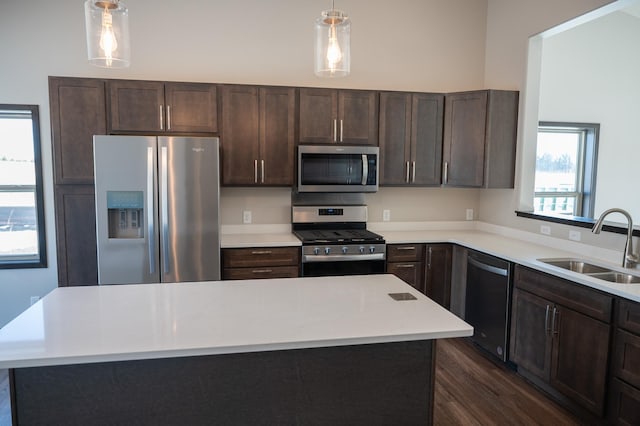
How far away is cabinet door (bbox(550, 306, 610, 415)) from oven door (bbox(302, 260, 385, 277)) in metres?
1.49

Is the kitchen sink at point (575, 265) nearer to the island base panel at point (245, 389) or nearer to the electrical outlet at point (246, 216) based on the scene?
the island base panel at point (245, 389)

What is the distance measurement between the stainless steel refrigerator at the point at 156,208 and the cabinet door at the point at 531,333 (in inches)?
91.8

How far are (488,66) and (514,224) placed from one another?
169 cm

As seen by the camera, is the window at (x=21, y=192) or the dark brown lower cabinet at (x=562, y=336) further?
the window at (x=21, y=192)

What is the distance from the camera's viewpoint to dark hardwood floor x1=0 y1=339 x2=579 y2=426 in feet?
8.74

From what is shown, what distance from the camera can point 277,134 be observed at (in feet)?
12.7

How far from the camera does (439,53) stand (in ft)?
14.7

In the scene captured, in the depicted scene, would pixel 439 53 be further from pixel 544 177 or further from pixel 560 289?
pixel 560 289

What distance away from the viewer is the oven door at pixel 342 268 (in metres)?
3.73

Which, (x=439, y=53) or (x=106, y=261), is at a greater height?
(x=439, y=53)

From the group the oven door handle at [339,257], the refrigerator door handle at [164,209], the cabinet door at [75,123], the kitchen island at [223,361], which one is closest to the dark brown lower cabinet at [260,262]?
the oven door handle at [339,257]

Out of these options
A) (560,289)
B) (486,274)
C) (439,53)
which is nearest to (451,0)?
(439,53)

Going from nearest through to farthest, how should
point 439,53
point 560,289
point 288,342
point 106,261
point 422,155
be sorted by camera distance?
point 288,342 < point 560,289 < point 106,261 < point 422,155 < point 439,53

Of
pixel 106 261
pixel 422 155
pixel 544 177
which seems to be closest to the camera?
pixel 106 261
